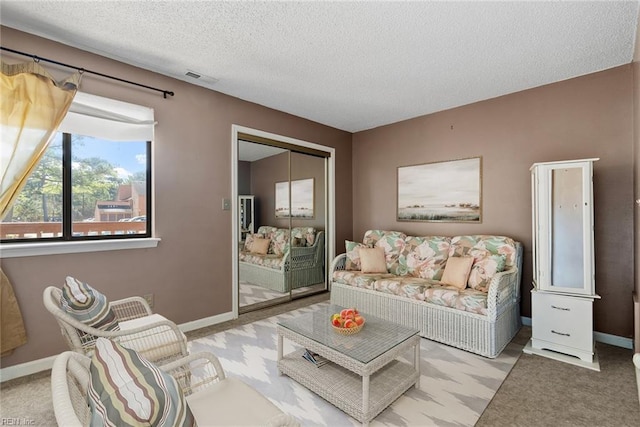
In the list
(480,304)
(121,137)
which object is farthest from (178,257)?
(480,304)

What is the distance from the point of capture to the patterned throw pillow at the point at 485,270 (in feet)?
9.64

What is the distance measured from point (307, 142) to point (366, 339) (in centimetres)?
305

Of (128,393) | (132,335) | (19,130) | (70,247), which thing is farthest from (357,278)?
(19,130)

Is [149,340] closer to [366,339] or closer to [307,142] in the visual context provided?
[366,339]

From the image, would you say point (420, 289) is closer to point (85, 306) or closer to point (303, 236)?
point (303, 236)

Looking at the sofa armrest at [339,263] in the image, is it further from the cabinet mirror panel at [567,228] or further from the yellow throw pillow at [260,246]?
the cabinet mirror panel at [567,228]

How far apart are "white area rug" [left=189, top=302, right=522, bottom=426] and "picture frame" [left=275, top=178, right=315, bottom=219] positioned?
5.60ft

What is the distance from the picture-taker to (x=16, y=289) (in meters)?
2.22

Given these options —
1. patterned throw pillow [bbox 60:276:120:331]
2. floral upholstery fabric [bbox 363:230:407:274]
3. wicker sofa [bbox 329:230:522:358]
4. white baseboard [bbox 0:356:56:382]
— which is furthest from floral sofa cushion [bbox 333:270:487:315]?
white baseboard [bbox 0:356:56:382]

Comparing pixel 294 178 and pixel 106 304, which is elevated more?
pixel 294 178

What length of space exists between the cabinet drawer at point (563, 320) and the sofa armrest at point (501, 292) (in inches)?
8.3

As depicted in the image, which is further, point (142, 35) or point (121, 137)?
point (121, 137)

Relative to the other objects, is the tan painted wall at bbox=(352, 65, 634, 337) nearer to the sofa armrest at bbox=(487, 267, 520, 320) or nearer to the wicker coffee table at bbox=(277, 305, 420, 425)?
the sofa armrest at bbox=(487, 267, 520, 320)

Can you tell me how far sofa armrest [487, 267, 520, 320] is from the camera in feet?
8.38
